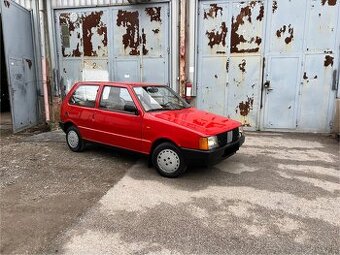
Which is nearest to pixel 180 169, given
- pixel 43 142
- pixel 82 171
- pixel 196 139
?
pixel 196 139

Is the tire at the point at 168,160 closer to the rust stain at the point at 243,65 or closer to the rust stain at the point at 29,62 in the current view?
the rust stain at the point at 243,65

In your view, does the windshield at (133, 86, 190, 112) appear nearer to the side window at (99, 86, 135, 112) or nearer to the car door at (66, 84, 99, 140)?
the side window at (99, 86, 135, 112)

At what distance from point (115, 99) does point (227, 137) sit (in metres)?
2.13

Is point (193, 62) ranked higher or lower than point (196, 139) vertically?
higher

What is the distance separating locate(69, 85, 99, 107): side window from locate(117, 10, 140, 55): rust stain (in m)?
3.39

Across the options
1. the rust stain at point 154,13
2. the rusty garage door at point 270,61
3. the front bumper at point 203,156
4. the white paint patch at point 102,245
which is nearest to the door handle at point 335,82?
the rusty garage door at point 270,61

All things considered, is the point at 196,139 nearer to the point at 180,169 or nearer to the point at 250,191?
the point at 180,169

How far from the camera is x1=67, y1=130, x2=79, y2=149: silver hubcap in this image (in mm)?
5885

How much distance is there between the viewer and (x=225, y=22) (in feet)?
26.1

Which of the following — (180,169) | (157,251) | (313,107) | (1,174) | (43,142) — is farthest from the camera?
(313,107)

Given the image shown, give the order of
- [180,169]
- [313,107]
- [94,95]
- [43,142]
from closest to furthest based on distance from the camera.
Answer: [180,169] → [94,95] → [43,142] → [313,107]

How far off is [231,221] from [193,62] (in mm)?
5818

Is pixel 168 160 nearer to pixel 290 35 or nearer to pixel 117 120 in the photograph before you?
pixel 117 120

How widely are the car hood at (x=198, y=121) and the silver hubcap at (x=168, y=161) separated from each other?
0.50m
